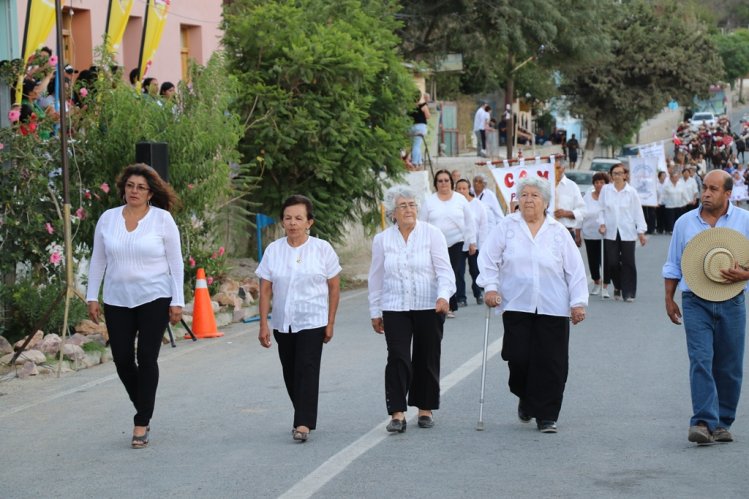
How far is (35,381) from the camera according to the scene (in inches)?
481

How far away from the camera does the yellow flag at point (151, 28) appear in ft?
71.2

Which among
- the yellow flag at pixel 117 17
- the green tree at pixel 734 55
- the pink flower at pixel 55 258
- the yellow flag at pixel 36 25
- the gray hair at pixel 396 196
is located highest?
the green tree at pixel 734 55

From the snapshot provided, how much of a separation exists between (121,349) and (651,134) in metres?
86.2

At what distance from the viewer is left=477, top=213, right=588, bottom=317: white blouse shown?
9.02 metres

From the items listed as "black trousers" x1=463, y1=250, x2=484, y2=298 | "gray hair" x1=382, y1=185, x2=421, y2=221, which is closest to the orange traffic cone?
"black trousers" x1=463, y1=250, x2=484, y2=298

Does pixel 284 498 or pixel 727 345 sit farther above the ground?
pixel 727 345

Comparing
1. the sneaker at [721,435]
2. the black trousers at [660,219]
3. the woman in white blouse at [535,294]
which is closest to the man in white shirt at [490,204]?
the woman in white blouse at [535,294]

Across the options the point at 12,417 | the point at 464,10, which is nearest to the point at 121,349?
the point at 12,417

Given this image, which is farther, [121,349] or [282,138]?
[282,138]

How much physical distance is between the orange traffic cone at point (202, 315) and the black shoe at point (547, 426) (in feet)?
22.5

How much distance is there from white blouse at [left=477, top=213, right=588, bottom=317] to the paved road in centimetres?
84

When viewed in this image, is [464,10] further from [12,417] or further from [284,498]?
[284,498]

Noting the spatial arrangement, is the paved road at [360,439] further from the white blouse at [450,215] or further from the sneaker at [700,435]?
the white blouse at [450,215]

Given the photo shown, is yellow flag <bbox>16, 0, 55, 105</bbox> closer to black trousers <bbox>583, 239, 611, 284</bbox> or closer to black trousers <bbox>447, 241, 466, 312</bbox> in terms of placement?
black trousers <bbox>447, 241, 466, 312</bbox>
